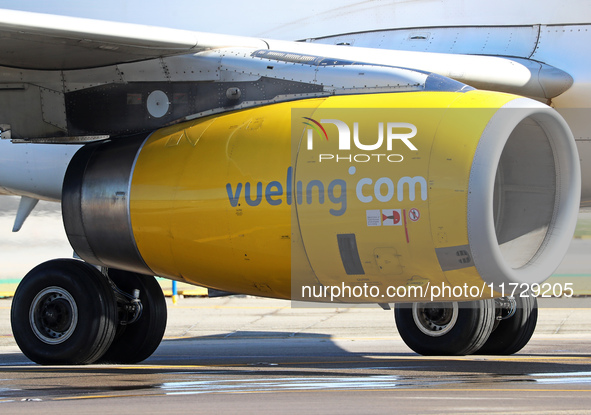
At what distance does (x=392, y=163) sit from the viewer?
598cm

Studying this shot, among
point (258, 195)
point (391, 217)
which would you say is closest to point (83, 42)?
point (258, 195)

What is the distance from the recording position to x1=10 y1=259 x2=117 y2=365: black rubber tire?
8.06m

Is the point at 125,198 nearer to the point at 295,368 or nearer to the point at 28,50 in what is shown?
the point at 28,50

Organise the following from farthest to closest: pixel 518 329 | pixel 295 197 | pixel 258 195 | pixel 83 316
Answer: pixel 518 329 → pixel 83 316 → pixel 258 195 → pixel 295 197

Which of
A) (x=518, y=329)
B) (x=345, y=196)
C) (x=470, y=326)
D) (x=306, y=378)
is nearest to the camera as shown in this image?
(x=345, y=196)

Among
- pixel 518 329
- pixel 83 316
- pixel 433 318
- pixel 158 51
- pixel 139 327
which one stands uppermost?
pixel 158 51

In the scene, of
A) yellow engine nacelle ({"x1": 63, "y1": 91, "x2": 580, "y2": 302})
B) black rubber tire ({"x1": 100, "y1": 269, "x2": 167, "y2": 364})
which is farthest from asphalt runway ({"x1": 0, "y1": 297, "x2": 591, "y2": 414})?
yellow engine nacelle ({"x1": 63, "y1": 91, "x2": 580, "y2": 302})

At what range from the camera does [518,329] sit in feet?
31.8

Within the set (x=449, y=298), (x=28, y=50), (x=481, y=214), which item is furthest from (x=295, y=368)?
(x=28, y=50)

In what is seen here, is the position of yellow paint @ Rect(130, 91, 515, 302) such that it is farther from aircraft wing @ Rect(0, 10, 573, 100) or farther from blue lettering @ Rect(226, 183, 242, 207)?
aircraft wing @ Rect(0, 10, 573, 100)

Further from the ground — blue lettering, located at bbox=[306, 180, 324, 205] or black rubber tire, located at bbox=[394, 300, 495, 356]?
blue lettering, located at bbox=[306, 180, 324, 205]

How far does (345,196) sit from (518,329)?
4.34 metres

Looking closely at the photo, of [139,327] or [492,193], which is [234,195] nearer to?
[492,193]

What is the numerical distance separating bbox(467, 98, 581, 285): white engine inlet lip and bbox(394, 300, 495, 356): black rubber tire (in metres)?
2.62
